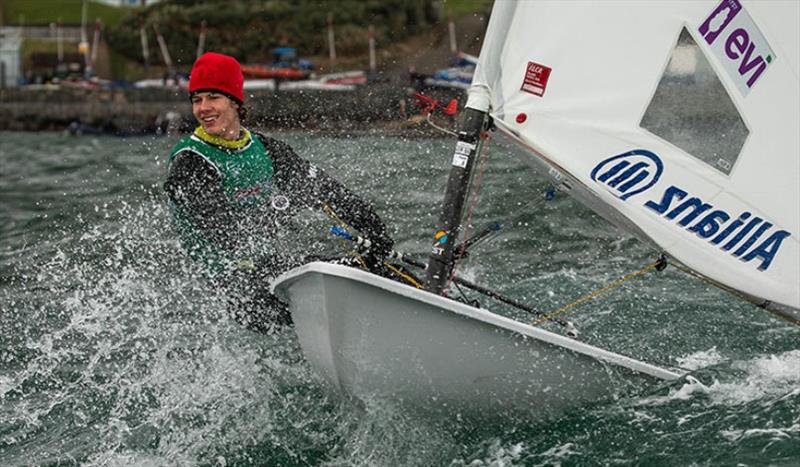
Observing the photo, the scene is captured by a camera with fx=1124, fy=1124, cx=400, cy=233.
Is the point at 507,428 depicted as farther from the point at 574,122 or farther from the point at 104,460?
the point at 104,460

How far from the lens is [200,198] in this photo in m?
4.46

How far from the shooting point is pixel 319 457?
440 centimetres

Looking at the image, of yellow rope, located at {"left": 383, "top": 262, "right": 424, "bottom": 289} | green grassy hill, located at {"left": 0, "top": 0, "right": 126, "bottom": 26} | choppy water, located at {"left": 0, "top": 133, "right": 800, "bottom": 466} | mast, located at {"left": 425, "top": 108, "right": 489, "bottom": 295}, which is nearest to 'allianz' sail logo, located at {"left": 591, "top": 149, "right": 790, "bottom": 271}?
mast, located at {"left": 425, "top": 108, "right": 489, "bottom": 295}

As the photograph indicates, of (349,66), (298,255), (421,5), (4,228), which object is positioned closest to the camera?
(298,255)

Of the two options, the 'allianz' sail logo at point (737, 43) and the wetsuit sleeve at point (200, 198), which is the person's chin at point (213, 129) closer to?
the wetsuit sleeve at point (200, 198)

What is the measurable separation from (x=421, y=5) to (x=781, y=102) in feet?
112

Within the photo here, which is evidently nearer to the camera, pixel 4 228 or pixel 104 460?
pixel 104 460

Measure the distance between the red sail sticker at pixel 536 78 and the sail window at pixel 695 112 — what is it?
431mm

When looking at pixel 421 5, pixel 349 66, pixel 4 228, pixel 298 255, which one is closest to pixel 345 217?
pixel 298 255

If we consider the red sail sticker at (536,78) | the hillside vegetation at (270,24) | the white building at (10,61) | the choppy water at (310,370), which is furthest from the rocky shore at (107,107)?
the red sail sticker at (536,78)

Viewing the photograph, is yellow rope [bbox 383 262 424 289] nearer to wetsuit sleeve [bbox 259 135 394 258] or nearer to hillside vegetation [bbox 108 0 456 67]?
wetsuit sleeve [bbox 259 135 394 258]

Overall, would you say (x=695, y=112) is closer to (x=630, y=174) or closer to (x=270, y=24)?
(x=630, y=174)

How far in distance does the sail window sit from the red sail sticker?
431 mm

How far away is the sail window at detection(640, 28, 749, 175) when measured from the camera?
14.6ft
